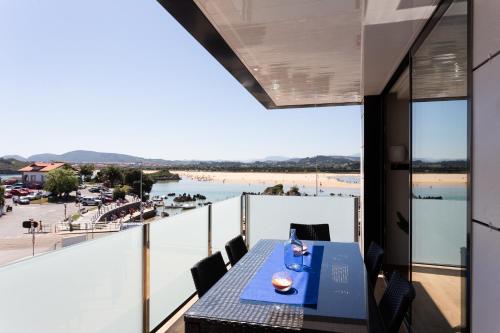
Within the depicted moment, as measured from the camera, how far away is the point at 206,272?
2.25 meters

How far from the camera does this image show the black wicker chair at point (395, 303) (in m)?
1.59

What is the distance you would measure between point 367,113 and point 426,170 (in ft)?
8.26

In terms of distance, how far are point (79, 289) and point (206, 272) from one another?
0.82 metres

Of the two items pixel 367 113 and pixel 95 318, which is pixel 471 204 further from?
pixel 367 113

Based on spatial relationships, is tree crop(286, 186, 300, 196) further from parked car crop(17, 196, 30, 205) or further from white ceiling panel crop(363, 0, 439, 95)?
parked car crop(17, 196, 30, 205)

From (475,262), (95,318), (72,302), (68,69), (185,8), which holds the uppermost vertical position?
(68,69)

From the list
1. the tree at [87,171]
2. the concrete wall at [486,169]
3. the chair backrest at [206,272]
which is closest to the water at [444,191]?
the concrete wall at [486,169]

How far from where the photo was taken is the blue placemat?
1813 mm

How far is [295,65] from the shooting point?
139 inches

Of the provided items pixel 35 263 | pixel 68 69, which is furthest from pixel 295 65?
pixel 68 69

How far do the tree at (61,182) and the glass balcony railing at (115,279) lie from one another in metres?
0.75

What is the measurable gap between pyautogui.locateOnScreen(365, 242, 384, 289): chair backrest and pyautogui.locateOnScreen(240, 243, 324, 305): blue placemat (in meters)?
0.42

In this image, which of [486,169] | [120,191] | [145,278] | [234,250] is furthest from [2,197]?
[486,169]

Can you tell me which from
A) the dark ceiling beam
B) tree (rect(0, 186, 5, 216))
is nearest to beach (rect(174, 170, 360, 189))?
the dark ceiling beam
